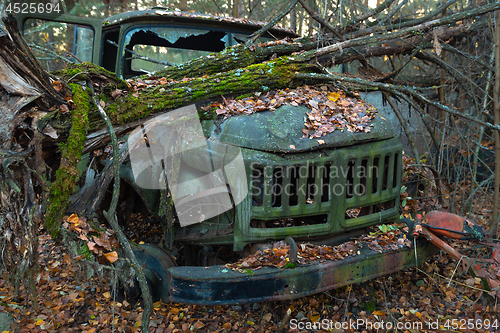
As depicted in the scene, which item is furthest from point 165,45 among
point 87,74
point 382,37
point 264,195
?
point 264,195

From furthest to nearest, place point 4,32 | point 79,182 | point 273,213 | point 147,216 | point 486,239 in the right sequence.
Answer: point 147,216
point 79,182
point 486,239
point 273,213
point 4,32

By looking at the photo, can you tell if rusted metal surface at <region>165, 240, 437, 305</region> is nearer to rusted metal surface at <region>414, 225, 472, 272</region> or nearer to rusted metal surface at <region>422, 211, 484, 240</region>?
rusted metal surface at <region>414, 225, 472, 272</region>

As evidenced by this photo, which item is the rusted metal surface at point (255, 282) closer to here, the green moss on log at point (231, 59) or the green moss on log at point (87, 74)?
the green moss on log at point (87, 74)

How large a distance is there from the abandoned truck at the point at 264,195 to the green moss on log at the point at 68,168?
433 millimetres

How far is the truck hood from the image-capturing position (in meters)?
2.62

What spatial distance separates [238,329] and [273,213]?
107 cm

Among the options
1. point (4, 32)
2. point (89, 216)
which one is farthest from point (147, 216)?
point (4, 32)

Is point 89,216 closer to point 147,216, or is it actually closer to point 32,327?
point 32,327

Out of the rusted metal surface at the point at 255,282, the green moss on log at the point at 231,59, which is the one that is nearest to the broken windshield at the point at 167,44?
the green moss on log at the point at 231,59

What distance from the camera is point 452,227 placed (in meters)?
2.76

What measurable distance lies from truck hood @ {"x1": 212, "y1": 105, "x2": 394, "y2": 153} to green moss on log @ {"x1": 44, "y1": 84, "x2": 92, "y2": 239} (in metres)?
0.98

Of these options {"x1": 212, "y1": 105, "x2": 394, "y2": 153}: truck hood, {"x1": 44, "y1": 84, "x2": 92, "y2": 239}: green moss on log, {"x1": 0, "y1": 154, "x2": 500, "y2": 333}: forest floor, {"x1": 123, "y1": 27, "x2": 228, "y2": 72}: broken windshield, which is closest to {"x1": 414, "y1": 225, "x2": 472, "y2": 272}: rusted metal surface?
{"x1": 0, "y1": 154, "x2": 500, "y2": 333}: forest floor

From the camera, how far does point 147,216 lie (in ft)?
14.8

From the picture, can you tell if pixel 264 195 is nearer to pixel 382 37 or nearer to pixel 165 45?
pixel 382 37
